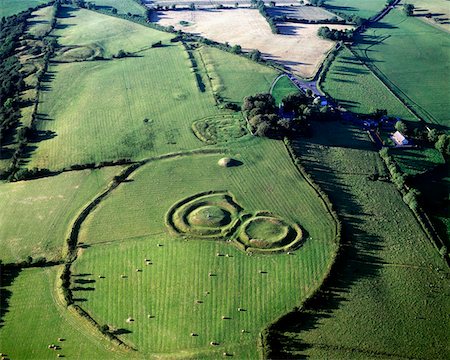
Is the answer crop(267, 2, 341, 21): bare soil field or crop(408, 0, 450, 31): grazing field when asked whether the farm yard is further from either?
crop(267, 2, 341, 21): bare soil field

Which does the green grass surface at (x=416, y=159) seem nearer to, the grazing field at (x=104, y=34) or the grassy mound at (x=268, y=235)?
the grassy mound at (x=268, y=235)

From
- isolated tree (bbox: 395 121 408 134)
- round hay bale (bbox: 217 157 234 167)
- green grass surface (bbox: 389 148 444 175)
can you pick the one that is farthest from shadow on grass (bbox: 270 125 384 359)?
isolated tree (bbox: 395 121 408 134)

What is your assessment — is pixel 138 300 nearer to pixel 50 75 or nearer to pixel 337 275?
pixel 337 275

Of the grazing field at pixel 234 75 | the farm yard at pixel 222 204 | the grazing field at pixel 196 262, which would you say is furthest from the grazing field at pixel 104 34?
the grazing field at pixel 196 262

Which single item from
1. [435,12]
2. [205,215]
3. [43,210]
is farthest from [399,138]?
[435,12]

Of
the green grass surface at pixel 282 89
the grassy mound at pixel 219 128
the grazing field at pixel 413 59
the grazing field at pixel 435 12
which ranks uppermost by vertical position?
the grazing field at pixel 435 12

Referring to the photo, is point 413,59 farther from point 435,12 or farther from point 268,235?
point 268,235
